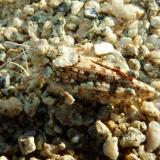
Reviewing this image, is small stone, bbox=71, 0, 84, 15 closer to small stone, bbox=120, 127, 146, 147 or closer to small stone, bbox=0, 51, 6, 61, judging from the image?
small stone, bbox=0, 51, 6, 61

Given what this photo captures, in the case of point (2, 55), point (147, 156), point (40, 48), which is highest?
point (40, 48)

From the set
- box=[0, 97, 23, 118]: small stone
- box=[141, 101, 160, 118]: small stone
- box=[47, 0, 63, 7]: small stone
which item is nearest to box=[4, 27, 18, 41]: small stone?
box=[47, 0, 63, 7]: small stone

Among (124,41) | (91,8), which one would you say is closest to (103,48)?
(124,41)

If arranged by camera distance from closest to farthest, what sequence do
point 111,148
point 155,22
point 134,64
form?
point 111,148 < point 134,64 < point 155,22

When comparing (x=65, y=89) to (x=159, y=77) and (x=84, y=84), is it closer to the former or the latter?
(x=84, y=84)

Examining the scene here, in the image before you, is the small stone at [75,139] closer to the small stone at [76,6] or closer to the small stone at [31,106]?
the small stone at [31,106]

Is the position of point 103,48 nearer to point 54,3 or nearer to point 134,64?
point 134,64

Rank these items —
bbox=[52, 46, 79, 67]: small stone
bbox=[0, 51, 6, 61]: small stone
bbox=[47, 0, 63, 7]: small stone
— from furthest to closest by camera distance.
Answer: bbox=[47, 0, 63, 7]: small stone, bbox=[0, 51, 6, 61]: small stone, bbox=[52, 46, 79, 67]: small stone
